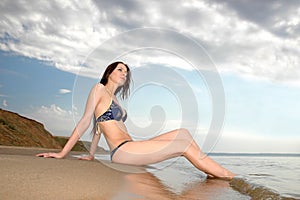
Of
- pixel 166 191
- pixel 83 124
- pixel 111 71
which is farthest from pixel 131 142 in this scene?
pixel 166 191

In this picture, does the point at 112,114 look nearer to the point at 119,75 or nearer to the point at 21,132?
the point at 119,75

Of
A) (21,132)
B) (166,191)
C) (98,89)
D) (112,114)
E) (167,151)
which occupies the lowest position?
(166,191)

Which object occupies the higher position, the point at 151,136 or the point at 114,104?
the point at 114,104

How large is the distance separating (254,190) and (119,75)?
259cm

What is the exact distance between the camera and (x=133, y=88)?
4973mm

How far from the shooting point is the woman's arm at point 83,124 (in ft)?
14.0

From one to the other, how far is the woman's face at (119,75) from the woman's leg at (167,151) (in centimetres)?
107

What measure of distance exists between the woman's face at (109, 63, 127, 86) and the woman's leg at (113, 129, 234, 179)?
107 cm

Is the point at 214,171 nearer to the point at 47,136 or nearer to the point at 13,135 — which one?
the point at 13,135

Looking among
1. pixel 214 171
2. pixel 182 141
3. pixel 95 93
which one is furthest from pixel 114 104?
pixel 214 171

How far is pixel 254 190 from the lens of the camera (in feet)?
13.1

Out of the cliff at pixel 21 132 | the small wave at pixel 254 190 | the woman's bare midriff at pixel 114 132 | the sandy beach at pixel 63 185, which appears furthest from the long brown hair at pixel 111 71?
the cliff at pixel 21 132

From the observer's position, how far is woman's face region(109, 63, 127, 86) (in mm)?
5145

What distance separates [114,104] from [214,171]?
180 centimetres
